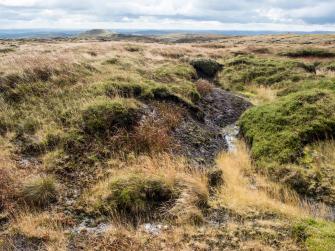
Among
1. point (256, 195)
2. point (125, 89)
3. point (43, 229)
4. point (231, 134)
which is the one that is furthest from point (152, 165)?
point (125, 89)

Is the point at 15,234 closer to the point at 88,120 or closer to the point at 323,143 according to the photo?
the point at 88,120

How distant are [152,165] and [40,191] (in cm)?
373

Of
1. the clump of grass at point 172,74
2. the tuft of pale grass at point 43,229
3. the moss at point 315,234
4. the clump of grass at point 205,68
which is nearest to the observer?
the moss at point 315,234

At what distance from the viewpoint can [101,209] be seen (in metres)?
10.6

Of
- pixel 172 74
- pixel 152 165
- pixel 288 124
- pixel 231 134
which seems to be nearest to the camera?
pixel 152 165

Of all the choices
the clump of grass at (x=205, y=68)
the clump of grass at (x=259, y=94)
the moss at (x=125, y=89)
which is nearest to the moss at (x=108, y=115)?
the moss at (x=125, y=89)

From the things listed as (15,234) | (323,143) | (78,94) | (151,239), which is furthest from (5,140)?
(323,143)

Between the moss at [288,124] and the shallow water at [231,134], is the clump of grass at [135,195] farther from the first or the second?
the shallow water at [231,134]

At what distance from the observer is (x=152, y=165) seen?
498 inches

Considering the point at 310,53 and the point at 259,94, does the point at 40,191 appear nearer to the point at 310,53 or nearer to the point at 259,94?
the point at 259,94

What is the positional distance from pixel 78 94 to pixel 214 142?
22.5ft

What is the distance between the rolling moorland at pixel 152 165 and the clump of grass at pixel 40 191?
0.11 feet

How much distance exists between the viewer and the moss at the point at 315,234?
8570 mm

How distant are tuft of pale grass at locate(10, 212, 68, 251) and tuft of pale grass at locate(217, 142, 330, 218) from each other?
480cm
